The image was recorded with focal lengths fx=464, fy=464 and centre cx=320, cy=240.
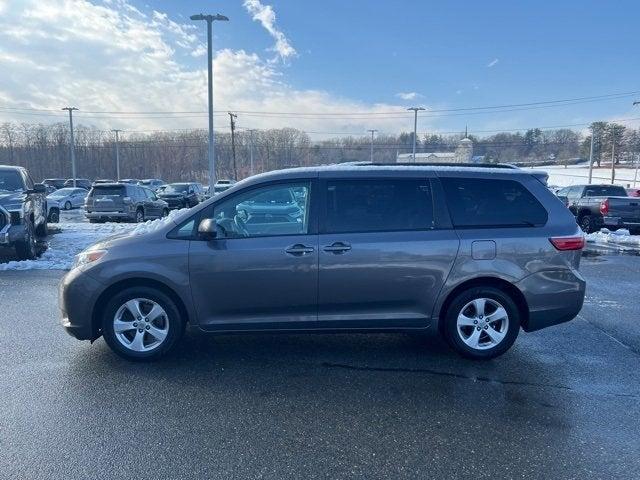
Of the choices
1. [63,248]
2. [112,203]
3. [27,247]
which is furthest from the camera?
[112,203]

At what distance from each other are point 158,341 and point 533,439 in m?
3.26

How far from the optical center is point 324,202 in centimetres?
438

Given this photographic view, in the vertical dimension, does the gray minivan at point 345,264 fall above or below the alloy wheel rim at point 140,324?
above

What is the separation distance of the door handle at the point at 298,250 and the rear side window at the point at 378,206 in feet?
0.88

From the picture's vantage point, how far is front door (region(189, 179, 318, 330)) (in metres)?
4.23

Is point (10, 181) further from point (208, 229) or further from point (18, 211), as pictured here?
point (208, 229)

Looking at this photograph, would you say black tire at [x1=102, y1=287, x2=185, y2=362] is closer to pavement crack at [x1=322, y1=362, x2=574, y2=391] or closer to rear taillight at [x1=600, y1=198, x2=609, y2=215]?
pavement crack at [x1=322, y1=362, x2=574, y2=391]

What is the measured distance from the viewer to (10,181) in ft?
34.1

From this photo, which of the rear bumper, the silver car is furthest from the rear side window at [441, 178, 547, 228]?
the silver car

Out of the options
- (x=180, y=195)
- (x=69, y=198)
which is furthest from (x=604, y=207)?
(x=69, y=198)

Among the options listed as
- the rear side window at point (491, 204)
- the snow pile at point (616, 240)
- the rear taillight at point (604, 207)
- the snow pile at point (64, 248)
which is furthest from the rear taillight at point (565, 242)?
the rear taillight at point (604, 207)

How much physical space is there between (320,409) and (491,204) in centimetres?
255

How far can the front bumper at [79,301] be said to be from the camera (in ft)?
13.9

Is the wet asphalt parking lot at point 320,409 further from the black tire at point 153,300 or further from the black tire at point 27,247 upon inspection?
the black tire at point 27,247
